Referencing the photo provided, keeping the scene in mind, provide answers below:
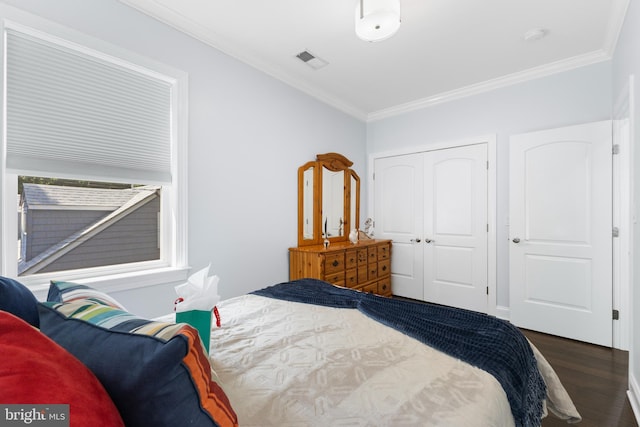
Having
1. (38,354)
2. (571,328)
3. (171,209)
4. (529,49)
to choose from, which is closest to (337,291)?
(171,209)

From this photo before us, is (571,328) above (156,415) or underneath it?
underneath

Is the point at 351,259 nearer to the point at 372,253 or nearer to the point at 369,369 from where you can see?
the point at 372,253

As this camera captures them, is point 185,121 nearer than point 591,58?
Yes

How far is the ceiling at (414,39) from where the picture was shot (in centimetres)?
226

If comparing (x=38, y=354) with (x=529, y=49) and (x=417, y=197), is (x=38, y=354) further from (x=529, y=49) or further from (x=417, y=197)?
(x=417, y=197)

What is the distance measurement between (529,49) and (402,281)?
2993 millimetres

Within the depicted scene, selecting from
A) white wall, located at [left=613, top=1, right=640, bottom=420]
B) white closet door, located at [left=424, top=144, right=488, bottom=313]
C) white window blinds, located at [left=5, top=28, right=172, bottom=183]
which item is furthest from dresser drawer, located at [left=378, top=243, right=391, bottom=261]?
white window blinds, located at [left=5, top=28, right=172, bottom=183]

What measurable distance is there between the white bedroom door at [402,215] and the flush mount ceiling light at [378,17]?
7.68 ft

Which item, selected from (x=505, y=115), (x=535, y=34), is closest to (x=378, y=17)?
(x=535, y=34)

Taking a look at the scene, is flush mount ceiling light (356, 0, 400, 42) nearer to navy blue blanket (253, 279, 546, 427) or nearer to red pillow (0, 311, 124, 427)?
navy blue blanket (253, 279, 546, 427)

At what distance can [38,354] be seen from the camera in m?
0.49

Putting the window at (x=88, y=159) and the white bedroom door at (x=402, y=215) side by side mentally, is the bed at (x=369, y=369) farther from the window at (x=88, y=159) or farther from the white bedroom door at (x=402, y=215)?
the white bedroom door at (x=402, y=215)

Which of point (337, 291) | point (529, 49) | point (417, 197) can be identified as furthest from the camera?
point (417, 197)

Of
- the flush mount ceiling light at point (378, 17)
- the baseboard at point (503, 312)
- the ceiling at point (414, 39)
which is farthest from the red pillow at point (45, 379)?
the baseboard at point (503, 312)
